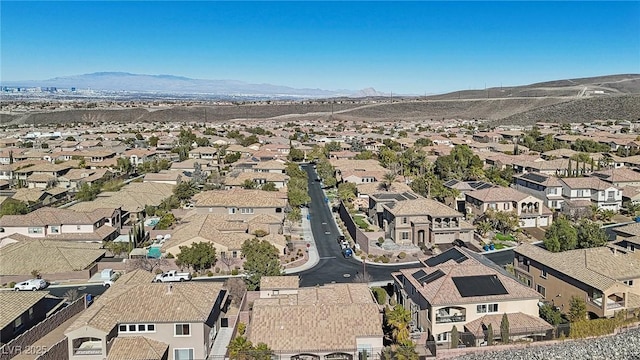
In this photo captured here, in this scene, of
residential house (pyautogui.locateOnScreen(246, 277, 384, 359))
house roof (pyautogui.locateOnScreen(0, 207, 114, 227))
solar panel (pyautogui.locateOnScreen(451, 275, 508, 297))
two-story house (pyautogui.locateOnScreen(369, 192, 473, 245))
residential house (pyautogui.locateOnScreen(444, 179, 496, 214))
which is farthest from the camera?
residential house (pyautogui.locateOnScreen(444, 179, 496, 214))

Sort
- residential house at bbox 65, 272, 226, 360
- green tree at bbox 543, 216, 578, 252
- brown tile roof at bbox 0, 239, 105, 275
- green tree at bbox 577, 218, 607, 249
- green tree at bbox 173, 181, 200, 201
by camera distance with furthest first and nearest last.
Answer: green tree at bbox 173, 181, 200, 201, green tree at bbox 577, 218, 607, 249, green tree at bbox 543, 216, 578, 252, brown tile roof at bbox 0, 239, 105, 275, residential house at bbox 65, 272, 226, 360

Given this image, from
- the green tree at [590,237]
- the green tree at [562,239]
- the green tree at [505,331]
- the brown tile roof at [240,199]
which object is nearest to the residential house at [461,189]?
the green tree at [562,239]

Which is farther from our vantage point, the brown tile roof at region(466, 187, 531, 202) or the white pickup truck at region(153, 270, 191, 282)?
the brown tile roof at region(466, 187, 531, 202)

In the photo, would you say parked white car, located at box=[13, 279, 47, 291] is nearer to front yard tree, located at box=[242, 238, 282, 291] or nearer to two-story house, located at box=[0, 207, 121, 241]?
two-story house, located at box=[0, 207, 121, 241]

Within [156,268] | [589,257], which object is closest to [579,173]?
[589,257]

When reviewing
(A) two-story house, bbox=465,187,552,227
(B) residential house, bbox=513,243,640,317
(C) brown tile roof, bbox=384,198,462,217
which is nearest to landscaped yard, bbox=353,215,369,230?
(C) brown tile roof, bbox=384,198,462,217

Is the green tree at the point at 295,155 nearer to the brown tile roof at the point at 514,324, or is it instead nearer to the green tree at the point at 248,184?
the green tree at the point at 248,184

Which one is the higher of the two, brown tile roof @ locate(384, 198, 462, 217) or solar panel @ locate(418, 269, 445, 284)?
brown tile roof @ locate(384, 198, 462, 217)

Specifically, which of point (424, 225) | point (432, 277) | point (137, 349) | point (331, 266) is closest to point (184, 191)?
point (331, 266)

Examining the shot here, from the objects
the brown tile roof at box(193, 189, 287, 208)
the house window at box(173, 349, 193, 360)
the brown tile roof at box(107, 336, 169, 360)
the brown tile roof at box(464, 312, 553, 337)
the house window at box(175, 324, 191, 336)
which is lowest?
the house window at box(173, 349, 193, 360)
